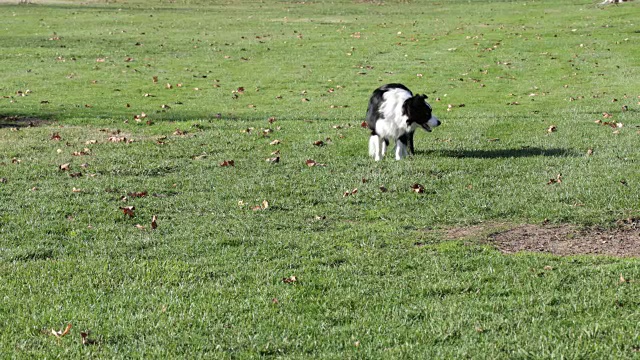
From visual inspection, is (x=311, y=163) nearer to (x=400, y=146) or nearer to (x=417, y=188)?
(x=400, y=146)

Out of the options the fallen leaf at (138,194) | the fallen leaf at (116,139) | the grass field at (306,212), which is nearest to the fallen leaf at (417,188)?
the grass field at (306,212)

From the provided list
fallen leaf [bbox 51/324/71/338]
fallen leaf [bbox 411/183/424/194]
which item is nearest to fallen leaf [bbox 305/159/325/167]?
fallen leaf [bbox 411/183/424/194]

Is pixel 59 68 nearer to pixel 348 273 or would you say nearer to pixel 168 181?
pixel 168 181

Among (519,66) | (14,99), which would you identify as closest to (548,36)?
(519,66)

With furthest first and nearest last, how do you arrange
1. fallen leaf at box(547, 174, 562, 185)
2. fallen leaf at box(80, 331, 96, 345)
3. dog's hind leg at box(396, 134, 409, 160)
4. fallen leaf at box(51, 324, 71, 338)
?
1. dog's hind leg at box(396, 134, 409, 160)
2. fallen leaf at box(547, 174, 562, 185)
3. fallen leaf at box(51, 324, 71, 338)
4. fallen leaf at box(80, 331, 96, 345)

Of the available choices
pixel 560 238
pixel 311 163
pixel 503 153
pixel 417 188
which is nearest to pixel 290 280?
pixel 560 238

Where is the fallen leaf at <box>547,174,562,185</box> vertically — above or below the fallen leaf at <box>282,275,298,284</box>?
above

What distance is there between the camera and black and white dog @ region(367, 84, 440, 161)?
43.4 feet

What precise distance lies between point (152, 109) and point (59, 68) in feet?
28.2

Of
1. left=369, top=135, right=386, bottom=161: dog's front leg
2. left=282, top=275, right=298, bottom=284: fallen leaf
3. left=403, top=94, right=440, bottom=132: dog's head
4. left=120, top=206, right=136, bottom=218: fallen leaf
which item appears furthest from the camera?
left=369, top=135, right=386, bottom=161: dog's front leg

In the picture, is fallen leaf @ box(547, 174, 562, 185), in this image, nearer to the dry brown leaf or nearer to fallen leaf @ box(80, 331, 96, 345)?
the dry brown leaf

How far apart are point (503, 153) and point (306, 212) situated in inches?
194

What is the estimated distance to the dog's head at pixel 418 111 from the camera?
13.1m

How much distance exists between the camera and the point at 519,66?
26.8 meters
